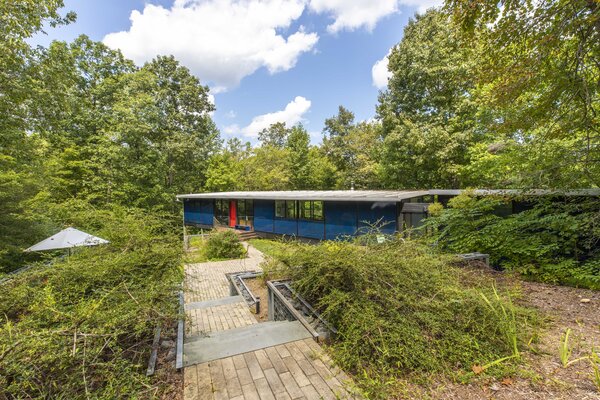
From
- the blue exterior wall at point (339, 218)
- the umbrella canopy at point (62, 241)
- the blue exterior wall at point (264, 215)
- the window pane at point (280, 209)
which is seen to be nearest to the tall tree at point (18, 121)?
the umbrella canopy at point (62, 241)

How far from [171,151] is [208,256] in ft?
41.1

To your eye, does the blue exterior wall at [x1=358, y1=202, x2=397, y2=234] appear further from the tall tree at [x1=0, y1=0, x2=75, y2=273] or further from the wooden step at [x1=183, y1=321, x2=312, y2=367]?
the tall tree at [x1=0, y1=0, x2=75, y2=273]

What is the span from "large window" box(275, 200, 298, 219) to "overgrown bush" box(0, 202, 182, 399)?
32.1 ft

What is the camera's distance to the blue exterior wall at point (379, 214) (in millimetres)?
10102

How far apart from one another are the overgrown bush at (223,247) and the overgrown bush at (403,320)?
8.73 m

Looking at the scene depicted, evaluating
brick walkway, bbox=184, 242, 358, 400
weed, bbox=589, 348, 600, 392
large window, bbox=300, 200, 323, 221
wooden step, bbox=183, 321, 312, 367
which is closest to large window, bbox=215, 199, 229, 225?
large window, bbox=300, 200, 323, 221

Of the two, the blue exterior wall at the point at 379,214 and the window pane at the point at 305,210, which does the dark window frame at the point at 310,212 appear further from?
the blue exterior wall at the point at 379,214

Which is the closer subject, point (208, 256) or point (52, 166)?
point (208, 256)

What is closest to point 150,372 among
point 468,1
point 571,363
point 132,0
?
point 571,363

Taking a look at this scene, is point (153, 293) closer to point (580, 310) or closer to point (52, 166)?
point (580, 310)

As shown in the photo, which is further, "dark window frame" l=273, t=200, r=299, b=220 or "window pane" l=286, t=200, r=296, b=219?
"window pane" l=286, t=200, r=296, b=219

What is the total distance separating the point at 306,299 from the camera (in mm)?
4219

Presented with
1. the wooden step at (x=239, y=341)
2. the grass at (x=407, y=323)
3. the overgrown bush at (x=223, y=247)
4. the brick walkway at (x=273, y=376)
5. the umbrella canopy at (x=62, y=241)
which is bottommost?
the overgrown bush at (x=223, y=247)

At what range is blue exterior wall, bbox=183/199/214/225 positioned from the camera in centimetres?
1889
